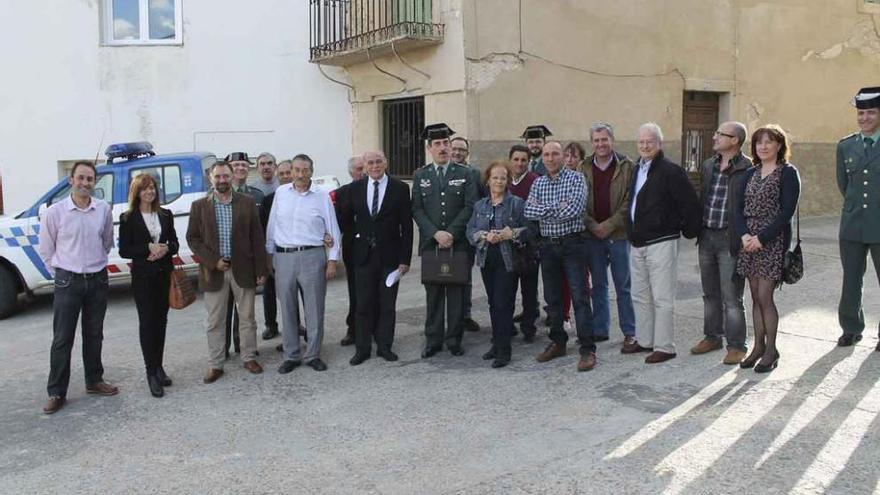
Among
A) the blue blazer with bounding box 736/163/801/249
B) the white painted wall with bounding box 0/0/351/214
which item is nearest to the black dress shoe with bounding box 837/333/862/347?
the blue blazer with bounding box 736/163/801/249

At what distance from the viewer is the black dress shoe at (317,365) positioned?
6.21 meters

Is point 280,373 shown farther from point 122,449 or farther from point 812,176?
point 812,176

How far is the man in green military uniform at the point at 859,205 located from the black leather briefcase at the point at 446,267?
3000 mm

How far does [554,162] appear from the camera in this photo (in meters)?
6.07

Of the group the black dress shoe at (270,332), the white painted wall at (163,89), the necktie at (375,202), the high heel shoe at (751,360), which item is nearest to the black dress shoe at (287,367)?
the black dress shoe at (270,332)

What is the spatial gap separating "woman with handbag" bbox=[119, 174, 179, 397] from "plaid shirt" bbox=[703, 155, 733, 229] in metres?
4.08

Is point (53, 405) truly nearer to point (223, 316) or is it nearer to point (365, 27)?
point (223, 316)

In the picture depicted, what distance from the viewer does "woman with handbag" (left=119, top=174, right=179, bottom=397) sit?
5.69 m

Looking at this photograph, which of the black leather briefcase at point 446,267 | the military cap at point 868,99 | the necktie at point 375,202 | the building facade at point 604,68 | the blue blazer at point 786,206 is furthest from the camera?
the building facade at point 604,68

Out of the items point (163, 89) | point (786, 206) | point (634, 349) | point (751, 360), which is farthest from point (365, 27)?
point (751, 360)

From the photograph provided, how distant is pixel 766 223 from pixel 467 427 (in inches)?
99.7

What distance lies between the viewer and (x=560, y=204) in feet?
19.4

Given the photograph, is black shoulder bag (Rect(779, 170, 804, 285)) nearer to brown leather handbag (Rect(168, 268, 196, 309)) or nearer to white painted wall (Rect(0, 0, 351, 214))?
brown leather handbag (Rect(168, 268, 196, 309))

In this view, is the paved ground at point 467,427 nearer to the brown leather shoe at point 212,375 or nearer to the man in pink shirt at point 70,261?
the brown leather shoe at point 212,375
